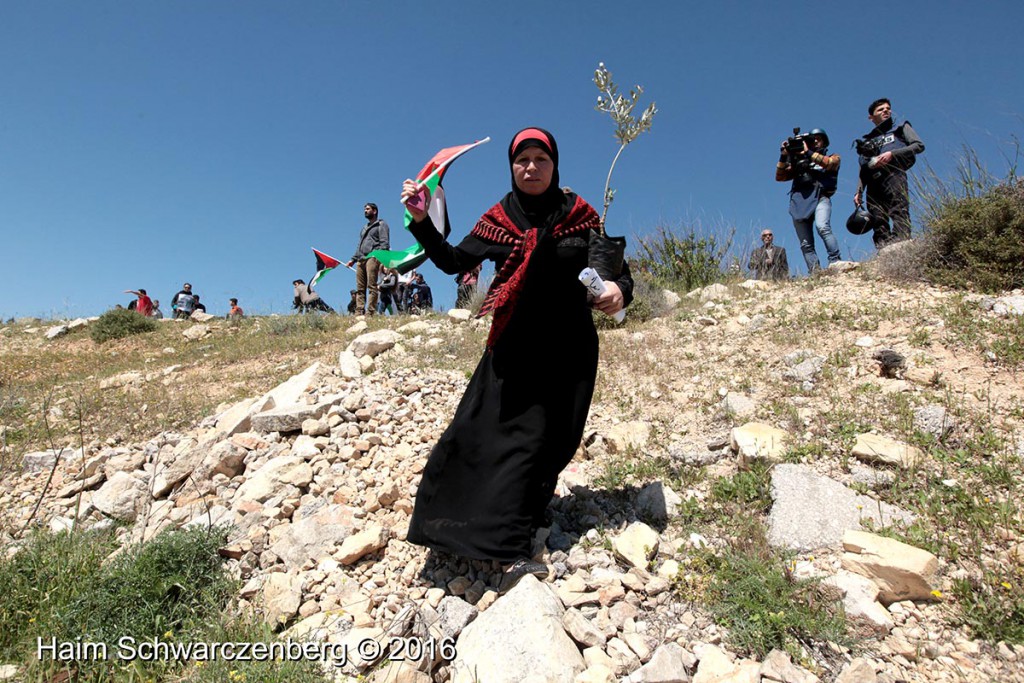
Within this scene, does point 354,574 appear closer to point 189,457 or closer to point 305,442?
point 305,442

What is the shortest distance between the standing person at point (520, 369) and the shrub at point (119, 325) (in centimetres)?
1076

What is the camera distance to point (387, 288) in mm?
11688

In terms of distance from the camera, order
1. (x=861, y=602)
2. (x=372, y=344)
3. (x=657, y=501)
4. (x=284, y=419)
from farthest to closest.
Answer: (x=372, y=344), (x=284, y=419), (x=657, y=501), (x=861, y=602)

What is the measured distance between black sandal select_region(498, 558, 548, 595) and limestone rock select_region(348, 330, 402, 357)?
4192mm

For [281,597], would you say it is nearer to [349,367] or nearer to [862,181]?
[349,367]

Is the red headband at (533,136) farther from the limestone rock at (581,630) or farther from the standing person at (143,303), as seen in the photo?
the standing person at (143,303)

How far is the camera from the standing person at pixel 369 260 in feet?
30.5

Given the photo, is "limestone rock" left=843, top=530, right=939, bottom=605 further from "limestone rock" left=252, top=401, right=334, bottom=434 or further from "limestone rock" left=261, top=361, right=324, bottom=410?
"limestone rock" left=261, top=361, right=324, bottom=410

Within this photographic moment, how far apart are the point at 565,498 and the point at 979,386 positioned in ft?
10.3

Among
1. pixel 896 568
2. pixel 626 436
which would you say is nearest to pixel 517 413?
pixel 626 436

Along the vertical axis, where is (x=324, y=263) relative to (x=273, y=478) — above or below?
above

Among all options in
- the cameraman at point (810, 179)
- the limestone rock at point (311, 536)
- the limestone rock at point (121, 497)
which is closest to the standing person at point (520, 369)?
the limestone rock at point (311, 536)

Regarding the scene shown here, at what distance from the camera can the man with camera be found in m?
6.46

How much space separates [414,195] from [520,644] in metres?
1.98
